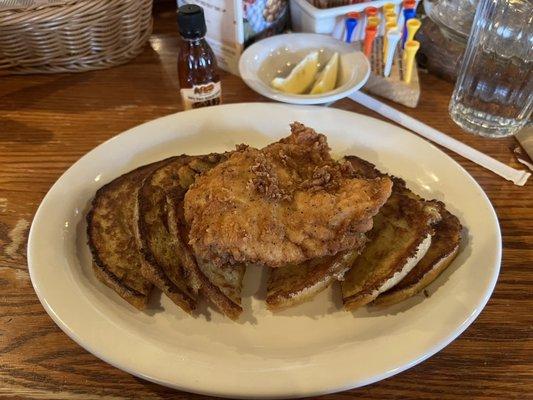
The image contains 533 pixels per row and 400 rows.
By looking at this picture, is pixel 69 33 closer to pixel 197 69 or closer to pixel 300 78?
pixel 197 69

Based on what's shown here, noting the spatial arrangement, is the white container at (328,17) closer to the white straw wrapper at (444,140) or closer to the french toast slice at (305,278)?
the white straw wrapper at (444,140)

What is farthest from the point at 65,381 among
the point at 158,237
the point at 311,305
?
the point at 311,305

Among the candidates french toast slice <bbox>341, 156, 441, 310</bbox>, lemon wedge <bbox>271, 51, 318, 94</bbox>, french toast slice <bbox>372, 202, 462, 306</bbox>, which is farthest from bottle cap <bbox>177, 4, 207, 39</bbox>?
french toast slice <bbox>372, 202, 462, 306</bbox>

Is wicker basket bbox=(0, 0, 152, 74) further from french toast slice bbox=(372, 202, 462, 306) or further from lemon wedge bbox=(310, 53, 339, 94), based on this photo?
french toast slice bbox=(372, 202, 462, 306)

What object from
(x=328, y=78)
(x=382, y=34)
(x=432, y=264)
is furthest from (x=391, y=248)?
(x=382, y=34)

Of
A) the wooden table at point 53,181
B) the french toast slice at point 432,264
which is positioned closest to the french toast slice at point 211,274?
the wooden table at point 53,181

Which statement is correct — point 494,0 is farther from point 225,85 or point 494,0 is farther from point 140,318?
point 140,318
